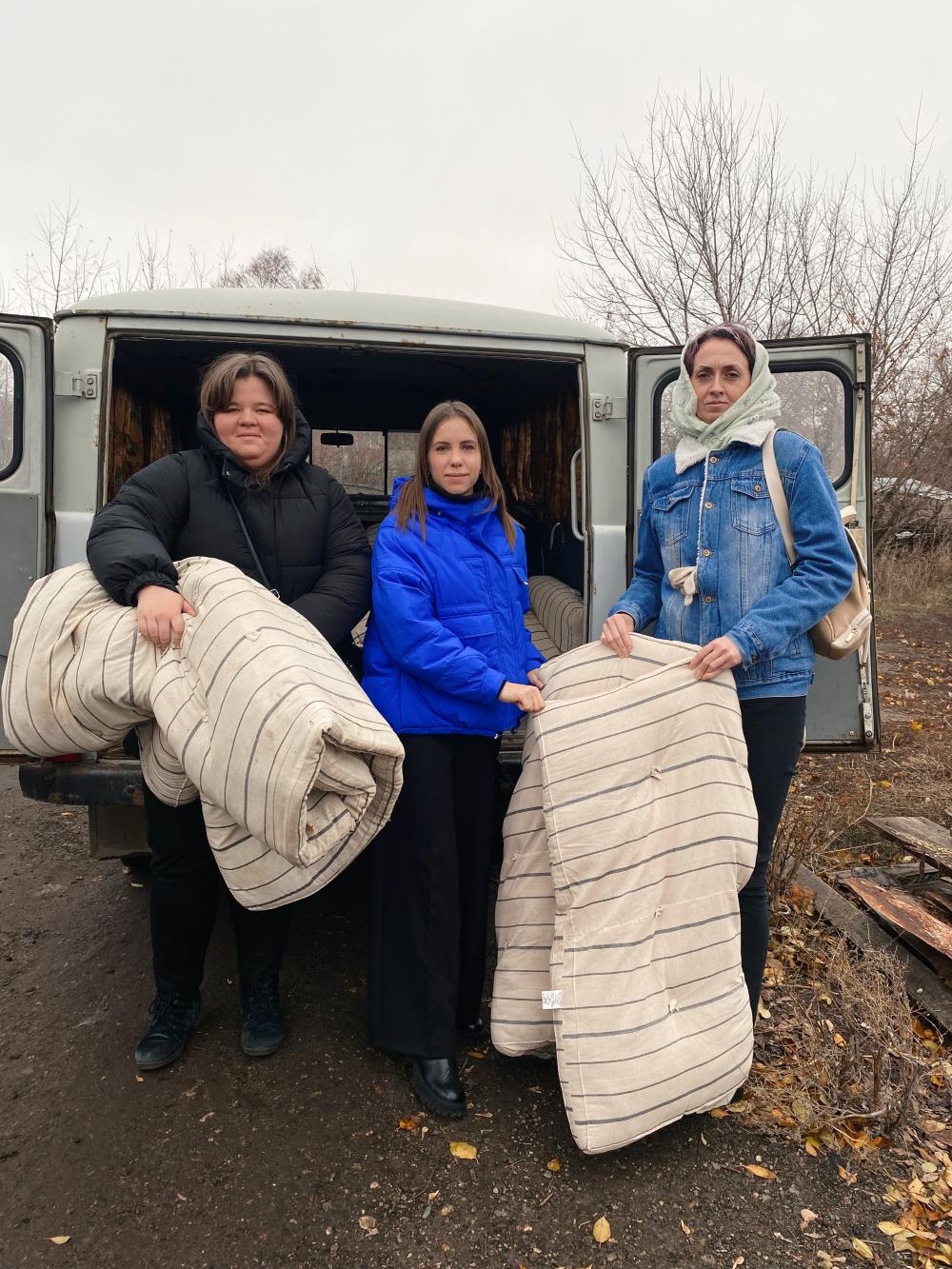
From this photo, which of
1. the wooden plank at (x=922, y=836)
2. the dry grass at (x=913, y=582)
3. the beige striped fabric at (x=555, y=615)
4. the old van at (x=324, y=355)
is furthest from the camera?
the dry grass at (x=913, y=582)

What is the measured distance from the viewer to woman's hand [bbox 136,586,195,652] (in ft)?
7.30

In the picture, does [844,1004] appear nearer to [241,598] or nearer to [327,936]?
[327,936]

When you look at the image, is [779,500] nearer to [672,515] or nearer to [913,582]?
[672,515]

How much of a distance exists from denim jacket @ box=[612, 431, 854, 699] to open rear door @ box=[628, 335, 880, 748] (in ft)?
2.16

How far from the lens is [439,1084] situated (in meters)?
2.54

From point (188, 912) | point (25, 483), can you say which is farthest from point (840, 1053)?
point (25, 483)

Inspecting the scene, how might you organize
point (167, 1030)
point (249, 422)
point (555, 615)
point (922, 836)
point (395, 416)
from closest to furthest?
point (249, 422), point (167, 1030), point (922, 836), point (555, 615), point (395, 416)

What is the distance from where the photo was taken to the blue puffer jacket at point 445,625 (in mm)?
2398

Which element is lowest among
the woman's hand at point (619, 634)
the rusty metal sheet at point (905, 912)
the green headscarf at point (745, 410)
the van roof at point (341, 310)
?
the rusty metal sheet at point (905, 912)

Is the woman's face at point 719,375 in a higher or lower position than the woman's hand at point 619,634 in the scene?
higher

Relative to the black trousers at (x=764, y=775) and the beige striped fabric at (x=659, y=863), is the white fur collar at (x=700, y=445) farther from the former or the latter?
the black trousers at (x=764, y=775)

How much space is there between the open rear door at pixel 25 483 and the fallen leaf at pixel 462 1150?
1901mm

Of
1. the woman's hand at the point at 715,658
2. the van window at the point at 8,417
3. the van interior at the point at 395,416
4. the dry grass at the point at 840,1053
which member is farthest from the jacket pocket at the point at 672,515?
the van window at the point at 8,417

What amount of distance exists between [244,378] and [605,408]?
1.40 meters
